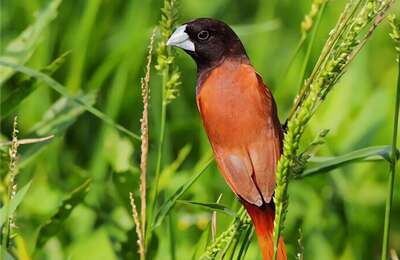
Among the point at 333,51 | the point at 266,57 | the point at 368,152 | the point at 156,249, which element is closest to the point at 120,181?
the point at 156,249

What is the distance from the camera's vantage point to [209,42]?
282 centimetres

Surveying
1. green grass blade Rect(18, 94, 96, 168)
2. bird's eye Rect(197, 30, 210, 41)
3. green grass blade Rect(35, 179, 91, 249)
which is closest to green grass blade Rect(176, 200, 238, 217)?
bird's eye Rect(197, 30, 210, 41)

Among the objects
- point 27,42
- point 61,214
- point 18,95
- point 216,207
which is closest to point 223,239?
point 216,207

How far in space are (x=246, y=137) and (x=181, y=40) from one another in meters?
0.37

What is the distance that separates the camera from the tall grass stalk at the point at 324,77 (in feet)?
6.36

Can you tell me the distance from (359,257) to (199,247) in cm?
124

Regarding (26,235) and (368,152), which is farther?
(26,235)

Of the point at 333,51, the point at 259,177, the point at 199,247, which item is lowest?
the point at 199,247

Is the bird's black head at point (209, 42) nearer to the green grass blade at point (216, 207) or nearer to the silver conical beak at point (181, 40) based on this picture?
the silver conical beak at point (181, 40)

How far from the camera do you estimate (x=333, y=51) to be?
2.24 m

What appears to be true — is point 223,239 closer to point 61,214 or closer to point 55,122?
point 61,214

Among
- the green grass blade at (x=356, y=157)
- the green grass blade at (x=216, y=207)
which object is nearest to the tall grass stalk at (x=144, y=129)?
the green grass blade at (x=216, y=207)

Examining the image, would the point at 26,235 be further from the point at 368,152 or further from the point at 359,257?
the point at 368,152

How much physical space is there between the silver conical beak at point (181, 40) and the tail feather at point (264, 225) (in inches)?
18.1
